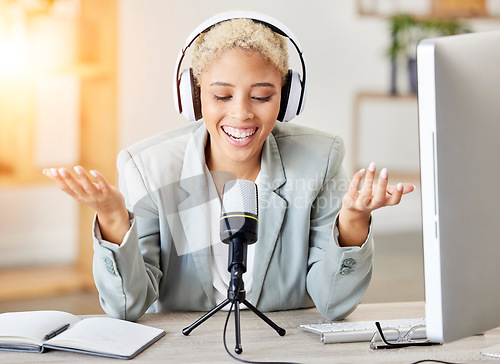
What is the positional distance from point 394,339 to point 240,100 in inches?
22.9

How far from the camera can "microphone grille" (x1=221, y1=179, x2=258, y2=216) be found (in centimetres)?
109

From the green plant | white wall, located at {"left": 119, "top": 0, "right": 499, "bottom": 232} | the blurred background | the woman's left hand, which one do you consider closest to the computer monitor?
the woman's left hand

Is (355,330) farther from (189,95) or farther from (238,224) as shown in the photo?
(189,95)

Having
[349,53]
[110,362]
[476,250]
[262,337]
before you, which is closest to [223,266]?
[262,337]

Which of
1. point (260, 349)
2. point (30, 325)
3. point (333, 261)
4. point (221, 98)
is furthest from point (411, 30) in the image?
point (30, 325)

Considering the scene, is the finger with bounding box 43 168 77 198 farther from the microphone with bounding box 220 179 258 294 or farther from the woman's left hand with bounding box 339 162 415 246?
the woman's left hand with bounding box 339 162 415 246

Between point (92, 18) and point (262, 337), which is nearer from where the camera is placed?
point (262, 337)

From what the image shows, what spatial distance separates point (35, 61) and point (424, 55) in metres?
2.89

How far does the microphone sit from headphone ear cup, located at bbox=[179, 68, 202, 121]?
0.42 metres

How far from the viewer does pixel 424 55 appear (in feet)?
2.70

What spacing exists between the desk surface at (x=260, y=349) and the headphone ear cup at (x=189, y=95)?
0.48m

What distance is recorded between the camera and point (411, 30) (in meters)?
4.85

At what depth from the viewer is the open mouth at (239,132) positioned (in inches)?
55.5

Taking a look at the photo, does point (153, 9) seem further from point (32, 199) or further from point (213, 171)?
point (213, 171)
